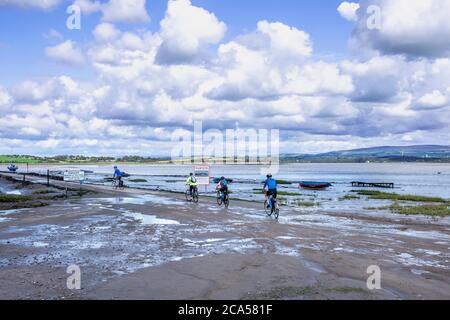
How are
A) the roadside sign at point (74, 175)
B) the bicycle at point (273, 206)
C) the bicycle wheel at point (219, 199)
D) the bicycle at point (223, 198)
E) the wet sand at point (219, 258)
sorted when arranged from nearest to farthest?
the wet sand at point (219, 258)
the bicycle at point (273, 206)
the bicycle at point (223, 198)
the bicycle wheel at point (219, 199)
the roadside sign at point (74, 175)

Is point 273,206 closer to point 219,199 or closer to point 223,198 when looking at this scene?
point 223,198

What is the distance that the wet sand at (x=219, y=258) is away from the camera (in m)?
9.50

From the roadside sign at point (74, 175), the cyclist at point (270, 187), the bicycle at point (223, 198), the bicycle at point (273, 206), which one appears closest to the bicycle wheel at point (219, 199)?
the bicycle at point (223, 198)

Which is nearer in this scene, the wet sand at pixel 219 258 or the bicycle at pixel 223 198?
the wet sand at pixel 219 258

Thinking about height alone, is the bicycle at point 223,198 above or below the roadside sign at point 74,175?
below

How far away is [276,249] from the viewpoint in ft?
47.5

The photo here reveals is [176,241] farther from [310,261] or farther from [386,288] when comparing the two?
[386,288]

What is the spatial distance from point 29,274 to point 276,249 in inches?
297

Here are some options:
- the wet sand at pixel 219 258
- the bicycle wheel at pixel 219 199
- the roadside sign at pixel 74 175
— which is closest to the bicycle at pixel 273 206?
the wet sand at pixel 219 258

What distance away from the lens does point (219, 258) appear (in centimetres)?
1301

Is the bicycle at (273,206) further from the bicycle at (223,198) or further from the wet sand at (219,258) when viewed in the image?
the bicycle at (223,198)

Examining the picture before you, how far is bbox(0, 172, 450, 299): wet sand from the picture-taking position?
9.50 meters

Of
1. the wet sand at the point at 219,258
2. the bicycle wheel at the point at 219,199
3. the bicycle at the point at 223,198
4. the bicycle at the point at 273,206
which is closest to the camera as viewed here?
the wet sand at the point at 219,258
